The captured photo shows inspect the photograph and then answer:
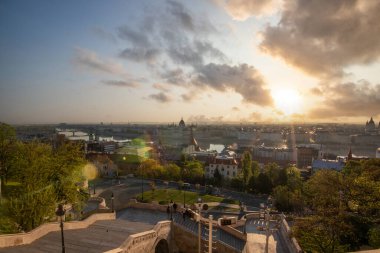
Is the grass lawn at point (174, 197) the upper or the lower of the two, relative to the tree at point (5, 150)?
lower

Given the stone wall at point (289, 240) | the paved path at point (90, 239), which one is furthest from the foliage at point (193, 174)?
the paved path at point (90, 239)

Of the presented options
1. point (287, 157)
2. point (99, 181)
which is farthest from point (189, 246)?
point (287, 157)

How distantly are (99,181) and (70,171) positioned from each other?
30.8 meters

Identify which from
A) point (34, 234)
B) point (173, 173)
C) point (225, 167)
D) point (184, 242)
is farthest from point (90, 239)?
point (225, 167)

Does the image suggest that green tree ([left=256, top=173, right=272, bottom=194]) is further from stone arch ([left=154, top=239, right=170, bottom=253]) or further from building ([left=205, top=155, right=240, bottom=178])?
stone arch ([left=154, top=239, right=170, bottom=253])

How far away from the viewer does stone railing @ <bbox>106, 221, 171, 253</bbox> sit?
46.1ft

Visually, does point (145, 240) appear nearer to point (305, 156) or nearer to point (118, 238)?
point (118, 238)

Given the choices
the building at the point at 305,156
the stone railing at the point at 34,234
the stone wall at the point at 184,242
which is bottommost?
the building at the point at 305,156

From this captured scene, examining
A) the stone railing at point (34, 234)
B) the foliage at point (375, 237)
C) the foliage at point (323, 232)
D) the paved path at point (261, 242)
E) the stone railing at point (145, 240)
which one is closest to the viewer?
the stone railing at point (34, 234)

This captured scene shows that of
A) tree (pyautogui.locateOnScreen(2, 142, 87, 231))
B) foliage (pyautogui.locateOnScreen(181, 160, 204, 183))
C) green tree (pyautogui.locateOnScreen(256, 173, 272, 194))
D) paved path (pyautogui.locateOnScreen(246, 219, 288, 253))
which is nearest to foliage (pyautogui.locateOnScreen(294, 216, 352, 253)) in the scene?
paved path (pyautogui.locateOnScreen(246, 219, 288, 253))

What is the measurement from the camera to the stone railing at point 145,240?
14050 millimetres

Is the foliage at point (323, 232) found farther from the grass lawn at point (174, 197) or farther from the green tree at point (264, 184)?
the green tree at point (264, 184)

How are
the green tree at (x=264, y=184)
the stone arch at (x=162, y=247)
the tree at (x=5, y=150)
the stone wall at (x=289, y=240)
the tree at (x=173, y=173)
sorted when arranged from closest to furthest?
the stone wall at (x=289, y=240), the stone arch at (x=162, y=247), the tree at (x=5, y=150), the green tree at (x=264, y=184), the tree at (x=173, y=173)

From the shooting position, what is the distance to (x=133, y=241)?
14.6 m
